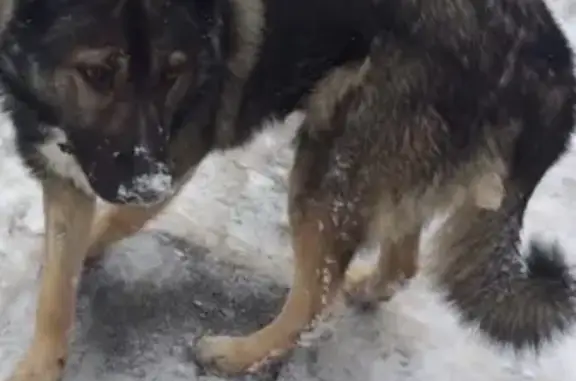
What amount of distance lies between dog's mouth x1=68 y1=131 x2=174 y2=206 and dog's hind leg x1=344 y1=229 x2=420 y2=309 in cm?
59

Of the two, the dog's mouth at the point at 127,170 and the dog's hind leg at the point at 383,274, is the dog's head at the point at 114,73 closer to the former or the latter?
the dog's mouth at the point at 127,170

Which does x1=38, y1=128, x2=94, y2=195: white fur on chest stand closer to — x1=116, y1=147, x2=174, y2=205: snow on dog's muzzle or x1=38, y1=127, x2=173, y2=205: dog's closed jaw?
x1=38, y1=127, x2=173, y2=205: dog's closed jaw

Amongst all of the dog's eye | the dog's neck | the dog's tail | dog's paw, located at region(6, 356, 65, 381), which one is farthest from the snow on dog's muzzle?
the dog's tail

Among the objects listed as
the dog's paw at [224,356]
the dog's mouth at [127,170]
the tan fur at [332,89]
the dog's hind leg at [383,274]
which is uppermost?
the tan fur at [332,89]

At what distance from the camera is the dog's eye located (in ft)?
5.38

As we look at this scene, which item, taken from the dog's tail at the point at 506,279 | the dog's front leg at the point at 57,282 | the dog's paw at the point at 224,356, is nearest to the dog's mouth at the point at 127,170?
the dog's front leg at the point at 57,282

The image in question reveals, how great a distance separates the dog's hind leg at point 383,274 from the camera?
84.9 inches

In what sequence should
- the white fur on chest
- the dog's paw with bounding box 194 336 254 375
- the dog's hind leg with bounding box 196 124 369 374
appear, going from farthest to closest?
the dog's paw with bounding box 194 336 254 375
the dog's hind leg with bounding box 196 124 369 374
the white fur on chest

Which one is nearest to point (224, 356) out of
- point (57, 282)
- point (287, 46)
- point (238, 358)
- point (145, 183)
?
point (238, 358)

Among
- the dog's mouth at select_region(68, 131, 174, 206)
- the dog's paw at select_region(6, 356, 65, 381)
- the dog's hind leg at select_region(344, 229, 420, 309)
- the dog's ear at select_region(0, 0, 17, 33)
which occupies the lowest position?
the dog's paw at select_region(6, 356, 65, 381)

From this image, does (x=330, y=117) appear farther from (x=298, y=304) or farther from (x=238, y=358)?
(x=238, y=358)

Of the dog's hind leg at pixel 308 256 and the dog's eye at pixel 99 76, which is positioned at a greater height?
the dog's eye at pixel 99 76

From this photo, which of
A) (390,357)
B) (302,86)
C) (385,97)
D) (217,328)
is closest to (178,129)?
(302,86)

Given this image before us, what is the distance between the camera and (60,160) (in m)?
1.84
